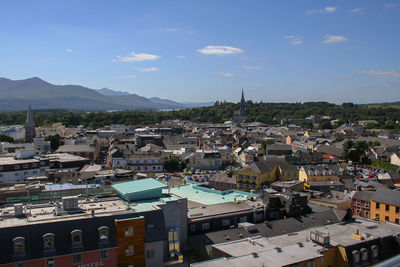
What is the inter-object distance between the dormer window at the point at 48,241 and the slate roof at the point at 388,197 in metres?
19.9

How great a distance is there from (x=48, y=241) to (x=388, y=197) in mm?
20570

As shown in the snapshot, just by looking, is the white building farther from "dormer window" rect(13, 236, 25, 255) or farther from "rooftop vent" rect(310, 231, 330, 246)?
"dormer window" rect(13, 236, 25, 255)

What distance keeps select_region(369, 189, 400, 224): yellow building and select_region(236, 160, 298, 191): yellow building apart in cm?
1145

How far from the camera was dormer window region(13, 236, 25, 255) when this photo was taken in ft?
33.8

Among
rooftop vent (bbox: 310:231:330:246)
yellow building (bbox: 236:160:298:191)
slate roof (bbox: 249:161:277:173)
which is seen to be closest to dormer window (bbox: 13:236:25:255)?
rooftop vent (bbox: 310:231:330:246)

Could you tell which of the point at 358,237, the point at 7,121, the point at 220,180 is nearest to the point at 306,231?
the point at 358,237

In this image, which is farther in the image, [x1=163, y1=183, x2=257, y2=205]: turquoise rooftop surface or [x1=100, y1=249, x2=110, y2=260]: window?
[x1=163, y1=183, x2=257, y2=205]: turquoise rooftop surface

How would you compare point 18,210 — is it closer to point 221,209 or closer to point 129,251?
point 129,251

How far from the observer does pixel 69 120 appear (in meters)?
116

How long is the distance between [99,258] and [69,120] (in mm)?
112474


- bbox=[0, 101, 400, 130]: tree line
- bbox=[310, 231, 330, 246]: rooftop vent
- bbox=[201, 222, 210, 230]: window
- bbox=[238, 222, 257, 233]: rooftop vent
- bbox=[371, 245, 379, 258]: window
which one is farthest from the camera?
bbox=[0, 101, 400, 130]: tree line

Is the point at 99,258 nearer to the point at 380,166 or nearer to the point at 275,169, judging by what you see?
the point at 275,169

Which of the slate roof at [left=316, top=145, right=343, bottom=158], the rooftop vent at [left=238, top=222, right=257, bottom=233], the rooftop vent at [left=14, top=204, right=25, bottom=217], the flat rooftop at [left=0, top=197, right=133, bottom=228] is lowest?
the slate roof at [left=316, top=145, right=343, bottom=158]

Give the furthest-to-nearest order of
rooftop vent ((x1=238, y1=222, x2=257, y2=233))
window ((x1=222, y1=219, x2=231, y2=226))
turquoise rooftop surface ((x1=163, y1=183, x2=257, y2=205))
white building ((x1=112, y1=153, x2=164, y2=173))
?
white building ((x1=112, y1=153, x2=164, y2=173)), turquoise rooftop surface ((x1=163, y1=183, x2=257, y2=205)), window ((x1=222, y1=219, x2=231, y2=226)), rooftop vent ((x1=238, y1=222, x2=257, y2=233))
